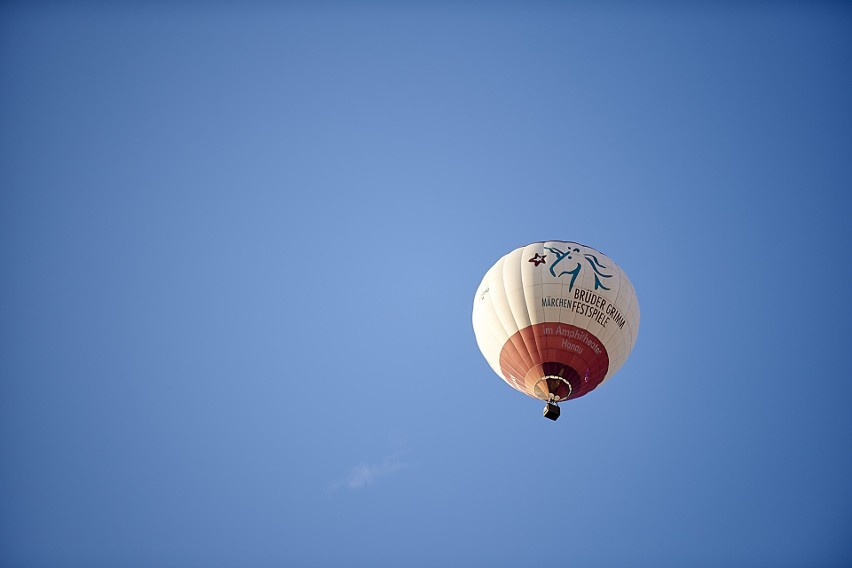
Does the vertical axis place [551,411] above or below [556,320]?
below

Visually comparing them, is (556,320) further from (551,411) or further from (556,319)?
(551,411)

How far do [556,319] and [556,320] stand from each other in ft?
0.09

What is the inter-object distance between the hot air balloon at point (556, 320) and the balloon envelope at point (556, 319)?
0.03 m

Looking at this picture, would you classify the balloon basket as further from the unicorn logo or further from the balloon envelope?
the unicorn logo

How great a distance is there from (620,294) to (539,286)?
236 centimetres

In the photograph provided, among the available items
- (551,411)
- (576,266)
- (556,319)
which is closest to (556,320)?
(556,319)

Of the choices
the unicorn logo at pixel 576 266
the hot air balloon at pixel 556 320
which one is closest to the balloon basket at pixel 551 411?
the hot air balloon at pixel 556 320

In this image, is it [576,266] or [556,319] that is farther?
[576,266]

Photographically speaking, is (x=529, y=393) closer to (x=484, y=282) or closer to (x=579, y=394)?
(x=579, y=394)

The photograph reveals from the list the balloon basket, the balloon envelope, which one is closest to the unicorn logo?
the balloon envelope

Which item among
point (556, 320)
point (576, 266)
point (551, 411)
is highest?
point (576, 266)

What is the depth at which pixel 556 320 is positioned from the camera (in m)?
16.6

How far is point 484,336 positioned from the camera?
711 inches

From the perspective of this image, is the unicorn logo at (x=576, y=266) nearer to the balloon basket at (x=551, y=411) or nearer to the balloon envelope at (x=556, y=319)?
the balloon envelope at (x=556, y=319)
